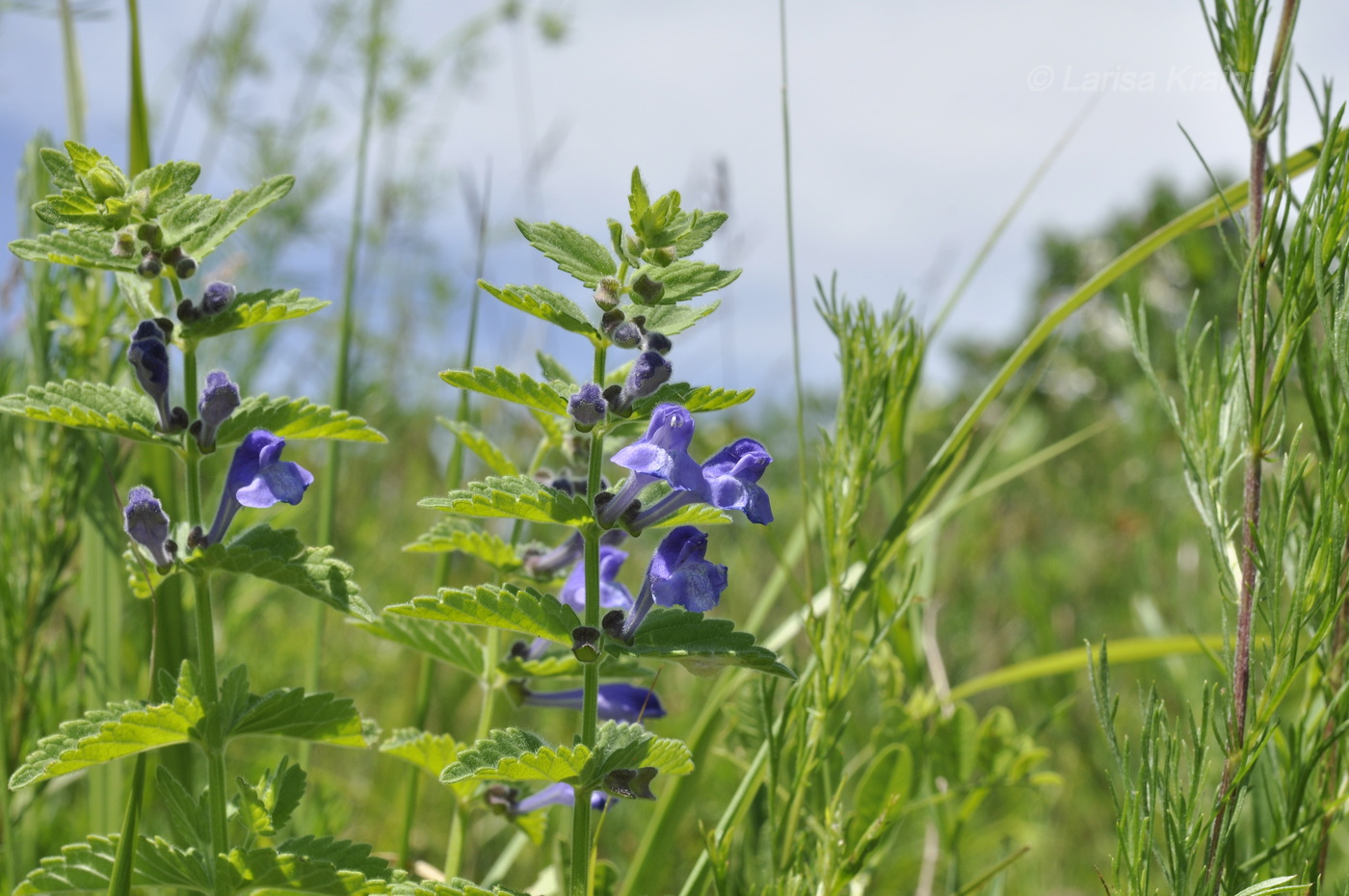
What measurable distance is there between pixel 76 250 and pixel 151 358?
14cm

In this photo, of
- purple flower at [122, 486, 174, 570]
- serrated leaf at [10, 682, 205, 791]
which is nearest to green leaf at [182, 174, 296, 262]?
purple flower at [122, 486, 174, 570]

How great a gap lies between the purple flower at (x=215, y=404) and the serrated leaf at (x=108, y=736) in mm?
293

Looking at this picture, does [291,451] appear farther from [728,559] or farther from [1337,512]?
[1337,512]

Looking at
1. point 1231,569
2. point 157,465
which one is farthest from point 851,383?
point 157,465

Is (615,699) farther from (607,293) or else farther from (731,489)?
(607,293)

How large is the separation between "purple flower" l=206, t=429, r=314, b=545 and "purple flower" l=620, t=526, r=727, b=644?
402 millimetres

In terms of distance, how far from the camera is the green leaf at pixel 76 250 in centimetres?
107

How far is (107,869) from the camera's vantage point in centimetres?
111

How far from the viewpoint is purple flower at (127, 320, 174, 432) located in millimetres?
1149

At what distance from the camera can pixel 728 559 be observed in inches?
184

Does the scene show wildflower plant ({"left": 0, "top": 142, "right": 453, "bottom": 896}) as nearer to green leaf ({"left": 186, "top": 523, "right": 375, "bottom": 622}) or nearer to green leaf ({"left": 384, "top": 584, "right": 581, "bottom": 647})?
green leaf ({"left": 186, "top": 523, "right": 375, "bottom": 622})

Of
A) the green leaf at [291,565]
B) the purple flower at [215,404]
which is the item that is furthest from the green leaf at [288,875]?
the purple flower at [215,404]

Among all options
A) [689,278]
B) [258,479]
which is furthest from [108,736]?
[689,278]

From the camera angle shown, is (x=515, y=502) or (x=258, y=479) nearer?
Result: (x=515, y=502)
